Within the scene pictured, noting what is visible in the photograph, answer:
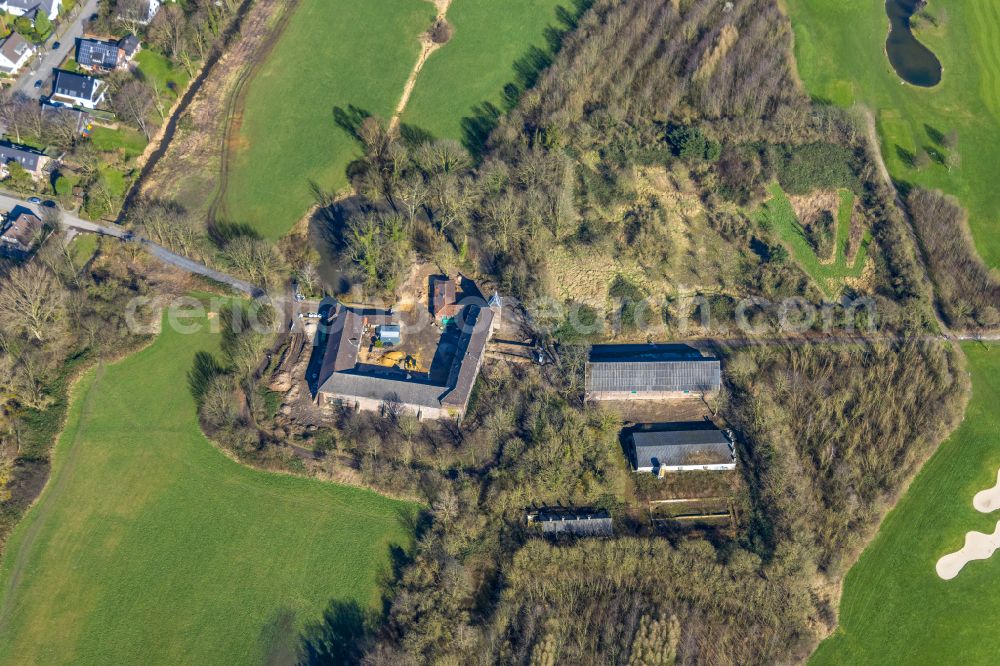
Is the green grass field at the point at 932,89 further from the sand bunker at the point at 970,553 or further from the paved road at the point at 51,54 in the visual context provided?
the paved road at the point at 51,54

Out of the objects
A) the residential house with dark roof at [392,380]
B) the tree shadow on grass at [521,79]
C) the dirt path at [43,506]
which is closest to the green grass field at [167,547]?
the dirt path at [43,506]

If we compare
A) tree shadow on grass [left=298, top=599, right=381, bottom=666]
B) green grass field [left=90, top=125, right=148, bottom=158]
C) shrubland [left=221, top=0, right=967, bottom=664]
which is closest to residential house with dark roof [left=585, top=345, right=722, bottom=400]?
shrubland [left=221, top=0, right=967, bottom=664]

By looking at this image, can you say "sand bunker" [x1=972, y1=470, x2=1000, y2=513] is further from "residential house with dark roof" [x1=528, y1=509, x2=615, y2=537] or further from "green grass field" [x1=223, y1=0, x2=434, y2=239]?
"green grass field" [x1=223, y1=0, x2=434, y2=239]

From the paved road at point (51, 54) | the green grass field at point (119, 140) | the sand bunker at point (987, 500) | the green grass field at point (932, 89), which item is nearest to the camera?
the sand bunker at point (987, 500)

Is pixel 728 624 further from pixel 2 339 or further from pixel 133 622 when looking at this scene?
pixel 2 339

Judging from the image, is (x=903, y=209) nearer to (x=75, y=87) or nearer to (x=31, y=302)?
(x=31, y=302)

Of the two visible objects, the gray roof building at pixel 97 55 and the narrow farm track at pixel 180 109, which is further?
the gray roof building at pixel 97 55

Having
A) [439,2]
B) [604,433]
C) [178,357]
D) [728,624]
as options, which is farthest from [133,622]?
[439,2]
